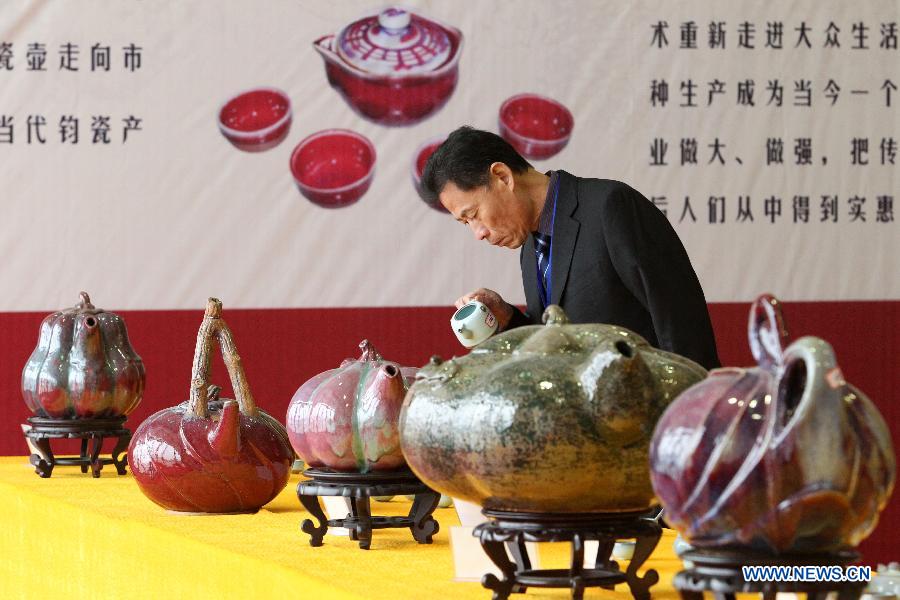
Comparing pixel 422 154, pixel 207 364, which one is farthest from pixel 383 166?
pixel 207 364

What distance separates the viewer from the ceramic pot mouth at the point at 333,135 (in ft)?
12.1

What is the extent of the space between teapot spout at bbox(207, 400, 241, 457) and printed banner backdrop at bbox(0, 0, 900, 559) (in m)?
2.10

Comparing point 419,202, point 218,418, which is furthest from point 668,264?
point 419,202

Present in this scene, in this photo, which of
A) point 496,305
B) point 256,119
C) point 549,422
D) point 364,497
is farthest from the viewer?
point 256,119

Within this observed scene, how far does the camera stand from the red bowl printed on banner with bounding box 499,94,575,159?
12.4 feet

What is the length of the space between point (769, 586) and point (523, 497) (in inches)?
8.8

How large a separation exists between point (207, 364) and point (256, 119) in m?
2.12

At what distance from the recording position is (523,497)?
0.97 meters

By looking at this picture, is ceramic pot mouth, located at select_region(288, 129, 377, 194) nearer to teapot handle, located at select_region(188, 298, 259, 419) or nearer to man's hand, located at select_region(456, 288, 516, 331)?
man's hand, located at select_region(456, 288, 516, 331)

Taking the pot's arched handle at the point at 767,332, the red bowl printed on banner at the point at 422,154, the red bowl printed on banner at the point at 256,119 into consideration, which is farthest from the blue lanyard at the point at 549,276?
the red bowl printed on banner at the point at 256,119

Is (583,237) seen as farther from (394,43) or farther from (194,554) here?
A: (394,43)

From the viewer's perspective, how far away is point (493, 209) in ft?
6.81

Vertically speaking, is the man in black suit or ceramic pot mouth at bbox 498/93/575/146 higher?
ceramic pot mouth at bbox 498/93/575/146

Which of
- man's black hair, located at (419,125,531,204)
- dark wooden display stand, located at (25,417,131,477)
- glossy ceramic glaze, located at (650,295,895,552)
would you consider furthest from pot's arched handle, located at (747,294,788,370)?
dark wooden display stand, located at (25,417,131,477)
